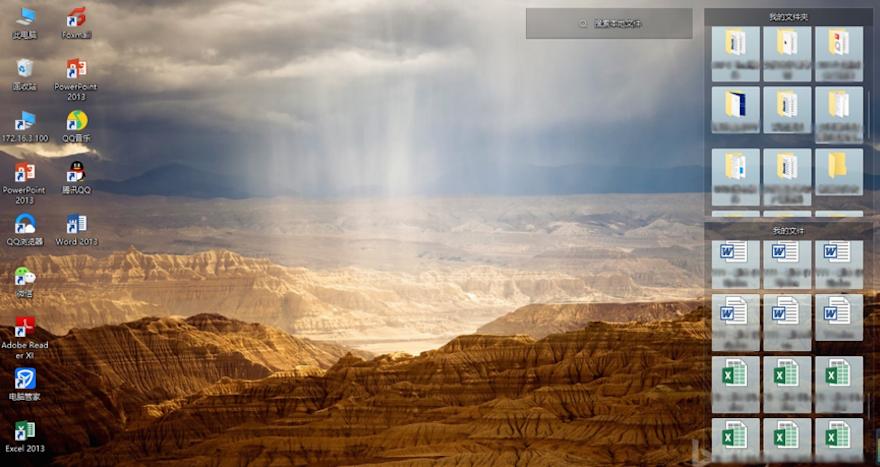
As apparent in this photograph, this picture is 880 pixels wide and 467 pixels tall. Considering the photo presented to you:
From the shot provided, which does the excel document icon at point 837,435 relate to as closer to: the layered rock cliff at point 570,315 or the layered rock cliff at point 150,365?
the layered rock cliff at point 570,315

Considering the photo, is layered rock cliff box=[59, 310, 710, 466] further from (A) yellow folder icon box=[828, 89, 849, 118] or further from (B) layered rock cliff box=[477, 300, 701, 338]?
(A) yellow folder icon box=[828, 89, 849, 118]

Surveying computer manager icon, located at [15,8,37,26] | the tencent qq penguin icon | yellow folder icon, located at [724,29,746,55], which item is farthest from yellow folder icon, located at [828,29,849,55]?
the tencent qq penguin icon

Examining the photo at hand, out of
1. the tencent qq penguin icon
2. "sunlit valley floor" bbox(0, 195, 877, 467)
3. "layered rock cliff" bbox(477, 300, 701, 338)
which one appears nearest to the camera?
the tencent qq penguin icon

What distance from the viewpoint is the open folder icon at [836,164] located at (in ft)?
19.2

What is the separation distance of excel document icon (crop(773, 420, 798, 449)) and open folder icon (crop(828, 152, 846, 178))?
1433mm

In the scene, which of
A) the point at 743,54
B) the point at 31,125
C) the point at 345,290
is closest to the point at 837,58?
the point at 743,54

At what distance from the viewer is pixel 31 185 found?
20.2 ft

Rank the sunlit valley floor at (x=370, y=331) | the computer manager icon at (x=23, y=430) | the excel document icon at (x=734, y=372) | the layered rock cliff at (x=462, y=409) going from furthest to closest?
the layered rock cliff at (x=462, y=409) < the sunlit valley floor at (x=370, y=331) < the computer manager icon at (x=23, y=430) < the excel document icon at (x=734, y=372)

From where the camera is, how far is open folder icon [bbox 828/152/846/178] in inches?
231

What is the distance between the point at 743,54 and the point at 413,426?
3813 mm

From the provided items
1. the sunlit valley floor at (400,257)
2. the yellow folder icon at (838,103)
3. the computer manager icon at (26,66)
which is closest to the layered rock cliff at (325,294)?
the sunlit valley floor at (400,257)

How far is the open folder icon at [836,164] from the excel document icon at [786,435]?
1433 millimetres

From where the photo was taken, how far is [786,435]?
5.81m

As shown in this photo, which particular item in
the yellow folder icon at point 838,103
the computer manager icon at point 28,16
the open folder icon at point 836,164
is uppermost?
the computer manager icon at point 28,16
